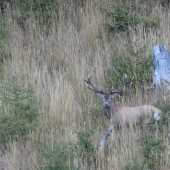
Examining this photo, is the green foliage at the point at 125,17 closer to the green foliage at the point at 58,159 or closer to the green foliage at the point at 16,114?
the green foliage at the point at 16,114

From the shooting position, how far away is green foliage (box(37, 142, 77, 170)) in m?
6.51

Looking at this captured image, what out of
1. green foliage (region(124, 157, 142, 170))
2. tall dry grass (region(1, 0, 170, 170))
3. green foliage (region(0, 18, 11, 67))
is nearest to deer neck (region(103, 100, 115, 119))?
tall dry grass (region(1, 0, 170, 170))

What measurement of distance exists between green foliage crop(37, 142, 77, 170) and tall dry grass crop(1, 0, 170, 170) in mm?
293

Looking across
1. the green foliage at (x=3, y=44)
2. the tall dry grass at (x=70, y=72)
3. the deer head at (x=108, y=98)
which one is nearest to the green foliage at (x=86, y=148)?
the tall dry grass at (x=70, y=72)

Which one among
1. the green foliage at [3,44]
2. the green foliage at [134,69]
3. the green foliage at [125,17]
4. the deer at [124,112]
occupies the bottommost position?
the deer at [124,112]

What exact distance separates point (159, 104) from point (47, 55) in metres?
4.03

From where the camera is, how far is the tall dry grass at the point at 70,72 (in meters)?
7.35

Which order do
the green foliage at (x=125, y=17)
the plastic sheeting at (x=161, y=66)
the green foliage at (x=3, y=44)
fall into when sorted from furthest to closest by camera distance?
the green foliage at (x=125, y=17), the green foliage at (x=3, y=44), the plastic sheeting at (x=161, y=66)

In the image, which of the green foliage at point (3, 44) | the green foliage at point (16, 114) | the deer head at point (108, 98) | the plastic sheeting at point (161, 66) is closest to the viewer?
the green foliage at point (16, 114)

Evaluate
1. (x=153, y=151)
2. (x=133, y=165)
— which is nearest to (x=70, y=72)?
(x=153, y=151)

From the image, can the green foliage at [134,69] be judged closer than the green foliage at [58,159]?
No

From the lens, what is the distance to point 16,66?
10.6 meters

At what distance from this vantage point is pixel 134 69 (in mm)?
9328

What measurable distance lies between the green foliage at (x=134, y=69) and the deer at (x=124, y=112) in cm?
63
